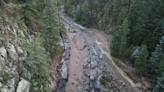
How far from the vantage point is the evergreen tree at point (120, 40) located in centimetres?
2739

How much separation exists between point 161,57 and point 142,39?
30.2ft

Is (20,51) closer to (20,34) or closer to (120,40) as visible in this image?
(20,34)

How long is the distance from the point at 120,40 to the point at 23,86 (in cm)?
2047

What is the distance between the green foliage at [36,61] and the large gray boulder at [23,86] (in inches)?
73.7

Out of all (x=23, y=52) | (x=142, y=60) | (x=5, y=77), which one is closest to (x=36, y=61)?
(x=23, y=52)

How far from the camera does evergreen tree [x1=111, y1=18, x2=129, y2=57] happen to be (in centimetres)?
2739

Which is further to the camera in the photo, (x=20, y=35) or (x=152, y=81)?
(x=152, y=81)

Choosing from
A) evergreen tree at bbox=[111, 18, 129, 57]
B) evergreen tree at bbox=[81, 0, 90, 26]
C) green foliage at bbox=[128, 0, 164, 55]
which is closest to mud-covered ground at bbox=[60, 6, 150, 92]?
evergreen tree at bbox=[111, 18, 129, 57]

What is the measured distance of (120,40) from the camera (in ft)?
93.5

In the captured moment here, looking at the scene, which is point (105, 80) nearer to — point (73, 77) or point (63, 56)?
point (73, 77)

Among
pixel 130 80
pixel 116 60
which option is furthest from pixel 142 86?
pixel 116 60

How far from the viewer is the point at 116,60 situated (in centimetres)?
3170

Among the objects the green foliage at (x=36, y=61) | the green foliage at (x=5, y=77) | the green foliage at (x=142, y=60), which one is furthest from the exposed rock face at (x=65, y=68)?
the green foliage at (x=142, y=60)

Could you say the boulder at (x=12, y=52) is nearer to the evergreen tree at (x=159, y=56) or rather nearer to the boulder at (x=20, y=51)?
the boulder at (x=20, y=51)
